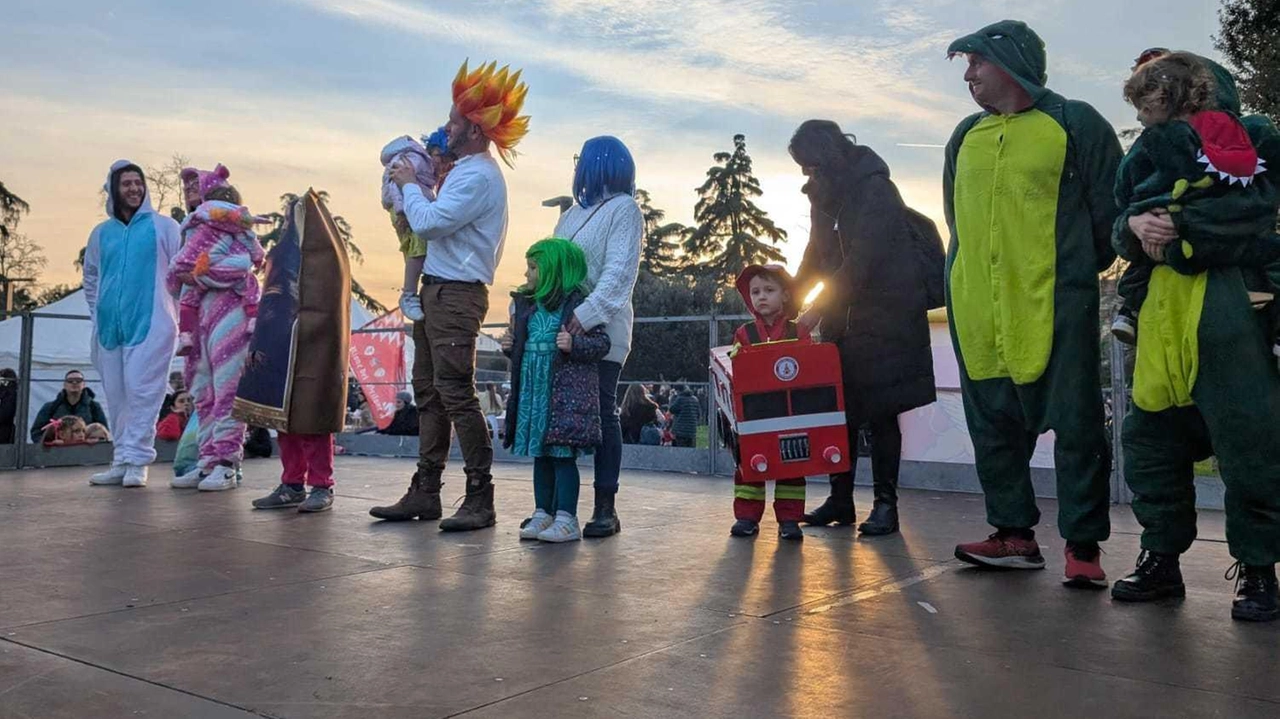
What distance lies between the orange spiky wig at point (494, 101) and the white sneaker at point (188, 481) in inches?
122

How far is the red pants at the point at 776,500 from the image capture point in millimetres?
4492

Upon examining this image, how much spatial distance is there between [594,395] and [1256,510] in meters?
2.35

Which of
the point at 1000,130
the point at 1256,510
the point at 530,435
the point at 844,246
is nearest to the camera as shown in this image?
the point at 1256,510

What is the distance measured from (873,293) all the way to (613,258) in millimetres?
1167

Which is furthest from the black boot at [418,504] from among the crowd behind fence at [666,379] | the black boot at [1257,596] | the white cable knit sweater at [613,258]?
the black boot at [1257,596]

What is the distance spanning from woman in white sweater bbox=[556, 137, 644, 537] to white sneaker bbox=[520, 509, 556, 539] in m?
0.17

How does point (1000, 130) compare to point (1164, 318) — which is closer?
point (1164, 318)

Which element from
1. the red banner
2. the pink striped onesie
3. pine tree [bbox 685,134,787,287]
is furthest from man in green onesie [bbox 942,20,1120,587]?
pine tree [bbox 685,134,787,287]

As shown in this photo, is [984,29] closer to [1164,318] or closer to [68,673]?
[1164,318]

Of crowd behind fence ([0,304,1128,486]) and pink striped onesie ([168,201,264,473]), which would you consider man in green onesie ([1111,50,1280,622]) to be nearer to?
crowd behind fence ([0,304,1128,486])

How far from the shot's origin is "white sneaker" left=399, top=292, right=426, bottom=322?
4.92 m

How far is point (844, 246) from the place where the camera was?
4.76 metres

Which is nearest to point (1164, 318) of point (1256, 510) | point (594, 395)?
point (1256, 510)

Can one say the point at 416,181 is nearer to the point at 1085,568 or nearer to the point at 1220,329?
the point at 1085,568
